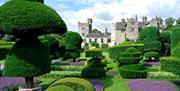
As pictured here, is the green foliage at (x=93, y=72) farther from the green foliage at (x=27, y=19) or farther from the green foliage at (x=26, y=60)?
the green foliage at (x=27, y=19)

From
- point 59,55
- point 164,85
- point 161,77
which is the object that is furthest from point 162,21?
point 164,85

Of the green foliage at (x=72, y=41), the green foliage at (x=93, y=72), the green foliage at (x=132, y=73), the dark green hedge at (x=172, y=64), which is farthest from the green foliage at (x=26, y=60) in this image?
the green foliage at (x=72, y=41)

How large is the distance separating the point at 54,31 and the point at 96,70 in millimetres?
11988

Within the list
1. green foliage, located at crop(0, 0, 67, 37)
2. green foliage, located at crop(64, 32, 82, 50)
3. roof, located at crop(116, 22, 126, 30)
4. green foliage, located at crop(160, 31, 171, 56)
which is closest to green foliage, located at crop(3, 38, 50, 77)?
green foliage, located at crop(0, 0, 67, 37)

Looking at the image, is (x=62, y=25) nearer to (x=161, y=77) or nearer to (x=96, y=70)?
(x=96, y=70)

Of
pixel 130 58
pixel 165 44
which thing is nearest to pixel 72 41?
pixel 165 44

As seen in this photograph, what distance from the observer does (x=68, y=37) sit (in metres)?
47.2

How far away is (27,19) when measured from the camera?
64.5 ft

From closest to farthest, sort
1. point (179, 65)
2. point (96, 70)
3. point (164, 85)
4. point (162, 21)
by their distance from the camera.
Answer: point (179, 65), point (164, 85), point (96, 70), point (162, 21)

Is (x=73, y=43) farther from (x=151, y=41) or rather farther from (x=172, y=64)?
(x=172, y=64)

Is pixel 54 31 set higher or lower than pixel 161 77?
higher

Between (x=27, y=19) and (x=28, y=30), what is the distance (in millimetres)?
604

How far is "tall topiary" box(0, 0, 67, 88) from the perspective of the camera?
19609mm

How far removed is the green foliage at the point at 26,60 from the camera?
67.7 feet
